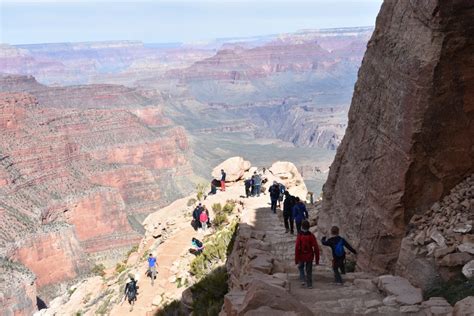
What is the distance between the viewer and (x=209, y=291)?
18297mm

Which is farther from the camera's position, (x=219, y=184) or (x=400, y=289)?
(x=219, y=184)

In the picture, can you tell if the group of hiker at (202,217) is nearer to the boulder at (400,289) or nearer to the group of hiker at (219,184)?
the group of hiker at (219,184)

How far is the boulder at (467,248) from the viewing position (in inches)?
419

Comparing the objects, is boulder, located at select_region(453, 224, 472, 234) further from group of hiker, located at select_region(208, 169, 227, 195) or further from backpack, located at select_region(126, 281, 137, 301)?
group of hiker, located at select_region(208, 169, 227, 195)

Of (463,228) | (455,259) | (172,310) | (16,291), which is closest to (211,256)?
(172,310)

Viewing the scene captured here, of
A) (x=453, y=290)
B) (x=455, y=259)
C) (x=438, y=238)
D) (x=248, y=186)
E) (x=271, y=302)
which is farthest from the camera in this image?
(x=248, y=186)

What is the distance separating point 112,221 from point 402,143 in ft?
261

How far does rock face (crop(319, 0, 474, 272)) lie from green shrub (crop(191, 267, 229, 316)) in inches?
211

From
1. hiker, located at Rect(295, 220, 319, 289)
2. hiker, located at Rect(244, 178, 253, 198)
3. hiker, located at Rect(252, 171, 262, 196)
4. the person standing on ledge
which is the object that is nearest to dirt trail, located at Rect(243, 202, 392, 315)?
hiker, located at Rect(295, 220, 319, 289)

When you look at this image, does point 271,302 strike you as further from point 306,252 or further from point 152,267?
point 152,267

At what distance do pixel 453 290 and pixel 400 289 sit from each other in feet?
3.55

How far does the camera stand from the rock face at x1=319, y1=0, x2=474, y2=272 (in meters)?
11.9

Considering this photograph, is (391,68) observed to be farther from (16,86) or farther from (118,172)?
(16,86)

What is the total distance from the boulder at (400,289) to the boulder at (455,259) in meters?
0.76
